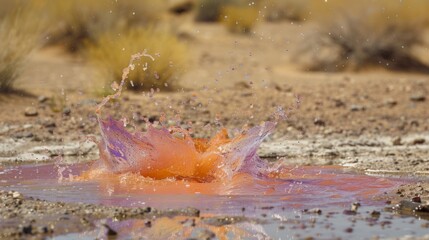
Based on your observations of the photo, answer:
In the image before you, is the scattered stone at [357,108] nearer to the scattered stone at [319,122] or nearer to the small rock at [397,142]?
the scattered stone at [319,122]

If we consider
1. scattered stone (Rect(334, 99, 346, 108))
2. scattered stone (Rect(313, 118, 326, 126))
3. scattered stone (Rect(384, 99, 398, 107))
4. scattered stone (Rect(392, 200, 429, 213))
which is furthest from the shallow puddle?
scattered stone (Rect(384, 99, 398, 107))

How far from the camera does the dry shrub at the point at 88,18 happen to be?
26.3 meters

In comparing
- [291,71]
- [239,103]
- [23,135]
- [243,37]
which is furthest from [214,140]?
[243,37]

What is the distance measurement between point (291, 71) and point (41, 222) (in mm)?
15607

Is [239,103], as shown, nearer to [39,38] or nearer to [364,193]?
[39,38]

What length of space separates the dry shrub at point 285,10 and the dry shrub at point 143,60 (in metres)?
12.8

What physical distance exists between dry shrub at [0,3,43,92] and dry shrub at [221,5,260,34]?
12260mm

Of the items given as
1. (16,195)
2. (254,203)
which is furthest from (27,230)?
(254,203)

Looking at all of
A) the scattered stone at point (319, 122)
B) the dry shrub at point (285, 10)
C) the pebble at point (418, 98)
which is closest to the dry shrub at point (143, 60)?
the scattered stone at point (319, 122)

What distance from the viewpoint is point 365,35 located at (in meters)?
24.6

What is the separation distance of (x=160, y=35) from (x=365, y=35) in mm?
5616

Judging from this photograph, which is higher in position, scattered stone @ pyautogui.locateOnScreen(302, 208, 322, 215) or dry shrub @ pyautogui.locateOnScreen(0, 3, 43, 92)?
dry shrub @ pyautogui.locateOnScreen(0, 3, 43, 92)

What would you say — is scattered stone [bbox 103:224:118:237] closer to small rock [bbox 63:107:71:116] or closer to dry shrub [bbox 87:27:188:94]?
small rock [bbox 63:107:71:116]

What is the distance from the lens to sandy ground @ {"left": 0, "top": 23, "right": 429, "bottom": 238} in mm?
13062
